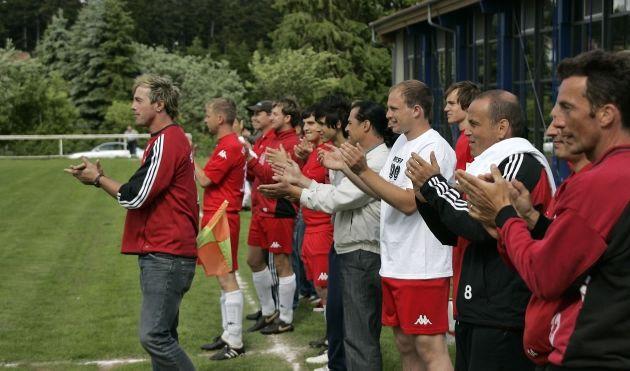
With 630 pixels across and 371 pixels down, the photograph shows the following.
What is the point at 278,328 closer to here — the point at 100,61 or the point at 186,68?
the point at 186,68

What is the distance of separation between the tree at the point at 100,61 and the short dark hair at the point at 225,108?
62.8 m

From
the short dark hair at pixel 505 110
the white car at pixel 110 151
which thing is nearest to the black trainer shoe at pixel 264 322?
the short dark hair at pixel 505 110

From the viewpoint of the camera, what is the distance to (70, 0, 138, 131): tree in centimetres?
7112

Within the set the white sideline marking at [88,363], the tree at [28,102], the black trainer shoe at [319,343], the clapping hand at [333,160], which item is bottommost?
the white sideline marking at [88,363]

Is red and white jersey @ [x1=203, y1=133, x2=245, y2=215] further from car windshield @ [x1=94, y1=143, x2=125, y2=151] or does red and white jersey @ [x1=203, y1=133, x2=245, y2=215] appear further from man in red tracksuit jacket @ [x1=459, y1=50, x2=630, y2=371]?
car windshield @ [x1=94, y1=143, x2=125, y2=151]

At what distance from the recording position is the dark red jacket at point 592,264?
308 cm

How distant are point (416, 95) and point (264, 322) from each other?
14.9 feet

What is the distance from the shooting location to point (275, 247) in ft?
31.6

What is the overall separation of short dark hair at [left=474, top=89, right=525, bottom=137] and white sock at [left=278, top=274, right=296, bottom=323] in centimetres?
517

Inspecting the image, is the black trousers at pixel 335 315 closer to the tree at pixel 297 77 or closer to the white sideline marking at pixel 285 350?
the white sideline marking at pixel 285 350

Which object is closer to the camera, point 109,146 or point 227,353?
point 227,353

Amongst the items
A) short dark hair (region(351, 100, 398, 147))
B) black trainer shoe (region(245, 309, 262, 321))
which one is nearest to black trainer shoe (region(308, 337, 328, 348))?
black trainer shoe (region(245, 309, 262, 321))

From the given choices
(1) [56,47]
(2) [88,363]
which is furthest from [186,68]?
(2) [88,363]

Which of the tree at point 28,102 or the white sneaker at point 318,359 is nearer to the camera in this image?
the white sneaker at point 318,359
